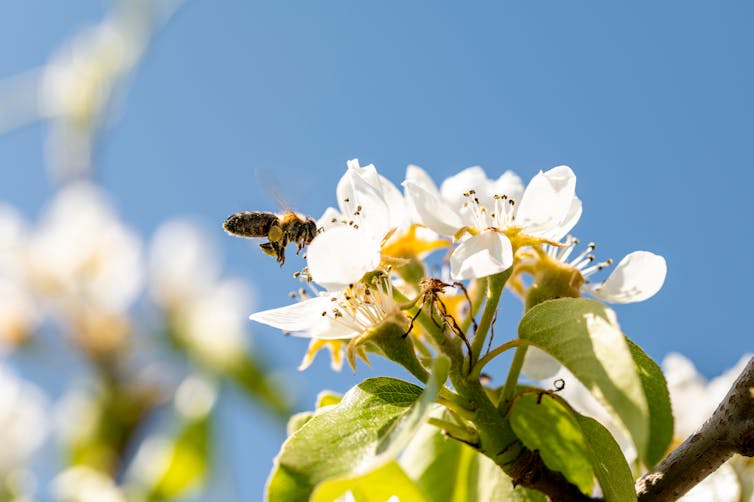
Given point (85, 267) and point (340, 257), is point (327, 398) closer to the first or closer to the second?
point (340, 257)

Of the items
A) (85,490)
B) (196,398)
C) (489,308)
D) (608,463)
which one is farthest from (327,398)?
(85,490)

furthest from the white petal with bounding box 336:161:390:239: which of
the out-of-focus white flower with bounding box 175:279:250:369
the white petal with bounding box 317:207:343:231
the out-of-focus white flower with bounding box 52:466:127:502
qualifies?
Result: the out-of-focus white flower with bounding box 175:279:250:369

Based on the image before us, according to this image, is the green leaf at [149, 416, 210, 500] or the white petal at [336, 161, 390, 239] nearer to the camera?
the white petal at [336, 161, 390, 239]

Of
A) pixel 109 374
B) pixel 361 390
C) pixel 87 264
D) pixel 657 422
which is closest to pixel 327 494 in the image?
pixel 361 390

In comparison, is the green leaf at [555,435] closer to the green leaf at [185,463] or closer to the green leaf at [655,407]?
the green leaf at [655,407]

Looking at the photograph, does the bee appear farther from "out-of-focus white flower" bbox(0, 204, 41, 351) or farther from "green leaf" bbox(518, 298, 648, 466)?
"out-of-focus white flower" bbox(0, 204, 41, 351)

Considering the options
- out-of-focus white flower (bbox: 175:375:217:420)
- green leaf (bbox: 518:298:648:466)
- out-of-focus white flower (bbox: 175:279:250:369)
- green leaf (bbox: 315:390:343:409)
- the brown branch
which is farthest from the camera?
out-of-focus white flower (bbox: 175:279:250:369)

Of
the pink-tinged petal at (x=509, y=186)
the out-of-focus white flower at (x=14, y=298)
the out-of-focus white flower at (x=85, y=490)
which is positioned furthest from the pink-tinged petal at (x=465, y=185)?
the out-of-focus white flower at (x=14, y=298)
